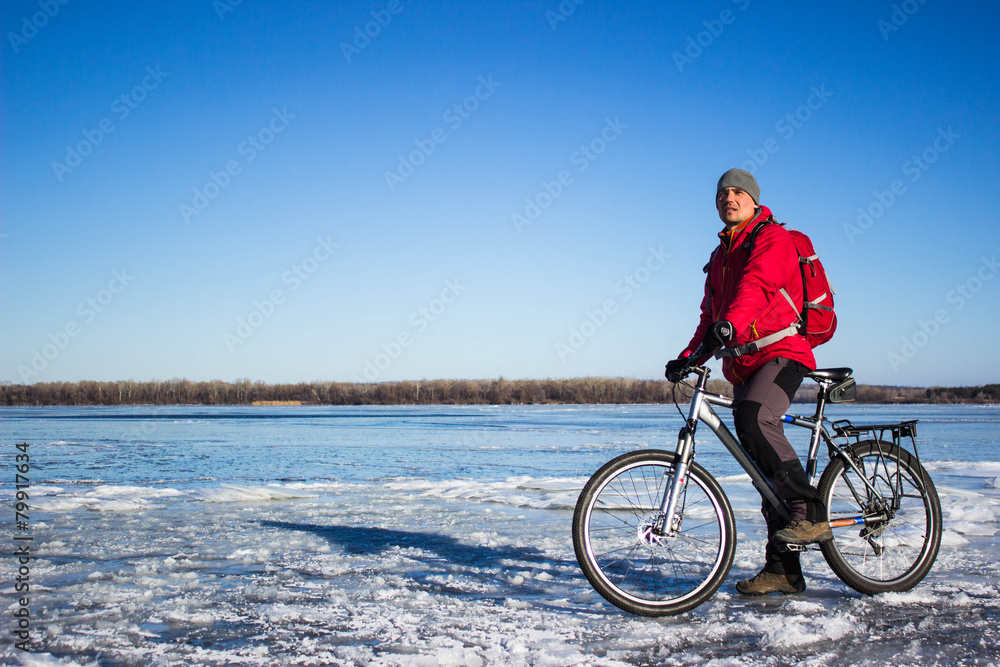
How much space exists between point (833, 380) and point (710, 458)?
27.3ft

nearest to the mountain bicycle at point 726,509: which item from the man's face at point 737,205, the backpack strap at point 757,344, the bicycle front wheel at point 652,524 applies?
the bicycle front wheel at point 652,524

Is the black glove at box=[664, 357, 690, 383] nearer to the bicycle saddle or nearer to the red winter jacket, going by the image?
the red winter jacket

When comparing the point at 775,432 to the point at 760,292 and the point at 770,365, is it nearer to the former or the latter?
the point at 770,365

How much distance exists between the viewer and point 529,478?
8.61 metres

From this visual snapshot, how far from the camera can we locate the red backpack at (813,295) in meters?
3.36

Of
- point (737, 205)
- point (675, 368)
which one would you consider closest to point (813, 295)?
point (737, 205)

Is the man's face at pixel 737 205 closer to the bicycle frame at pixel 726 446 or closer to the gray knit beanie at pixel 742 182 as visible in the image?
the gray knit beanie at pixel 742 182

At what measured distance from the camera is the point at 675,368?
336 centimetres

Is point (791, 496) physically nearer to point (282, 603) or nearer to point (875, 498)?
point (875, 498)

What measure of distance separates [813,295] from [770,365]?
0.42 m

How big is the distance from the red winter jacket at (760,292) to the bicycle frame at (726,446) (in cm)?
24

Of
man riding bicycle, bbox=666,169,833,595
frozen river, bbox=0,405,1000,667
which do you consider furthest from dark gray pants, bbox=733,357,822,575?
frozen river, bbox=0,405,1000,667

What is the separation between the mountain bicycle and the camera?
3076mm

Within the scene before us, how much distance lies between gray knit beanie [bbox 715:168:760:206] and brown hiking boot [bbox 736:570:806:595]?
1.86m
